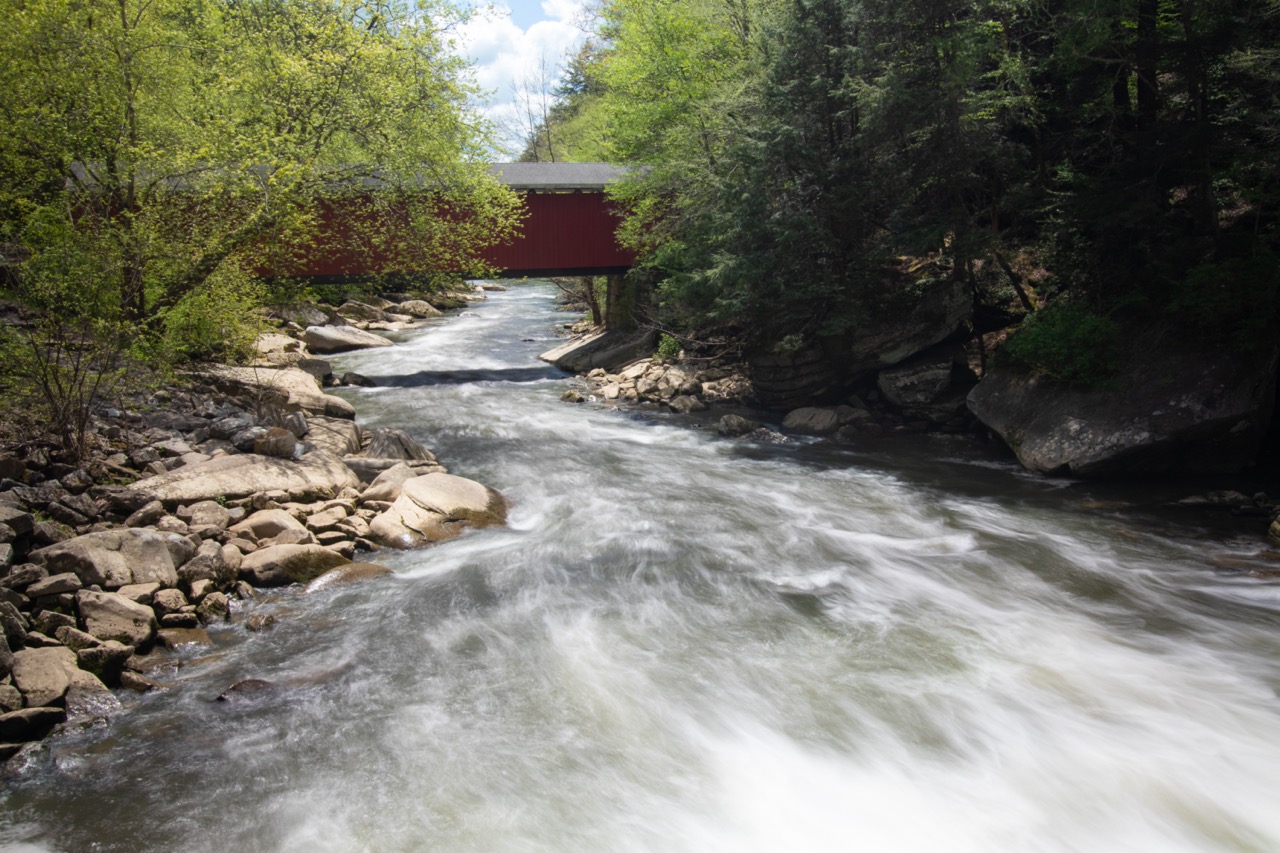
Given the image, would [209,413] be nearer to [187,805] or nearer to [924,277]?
[187,805]

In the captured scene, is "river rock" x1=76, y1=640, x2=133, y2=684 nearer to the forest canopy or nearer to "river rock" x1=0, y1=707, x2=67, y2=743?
"river rock" x1=0, y1=707, x2=67, y2=743

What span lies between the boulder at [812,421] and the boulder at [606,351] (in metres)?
5.81

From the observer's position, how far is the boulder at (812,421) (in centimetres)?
1465

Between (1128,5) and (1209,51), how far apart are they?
1346 mm

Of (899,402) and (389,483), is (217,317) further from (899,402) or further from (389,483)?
(899,402)

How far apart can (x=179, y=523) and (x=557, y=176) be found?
15.3m

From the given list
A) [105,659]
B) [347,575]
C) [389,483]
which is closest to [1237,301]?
[389,483]

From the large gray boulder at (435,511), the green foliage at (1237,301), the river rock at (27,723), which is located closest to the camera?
the river rock at (27,723)

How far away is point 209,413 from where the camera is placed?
1198cm

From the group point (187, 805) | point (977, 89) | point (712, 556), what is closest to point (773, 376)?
point (977, 89)

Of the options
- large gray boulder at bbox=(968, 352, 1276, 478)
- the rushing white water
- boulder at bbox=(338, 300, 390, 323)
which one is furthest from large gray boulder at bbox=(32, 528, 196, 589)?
boulder at bbox=(338, 300, 390, 323)

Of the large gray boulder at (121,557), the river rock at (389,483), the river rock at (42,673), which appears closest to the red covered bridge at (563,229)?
the river rock at (389,483)

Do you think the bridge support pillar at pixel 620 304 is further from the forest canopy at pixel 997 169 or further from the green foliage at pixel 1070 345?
the green foliage at pixel 1070 345

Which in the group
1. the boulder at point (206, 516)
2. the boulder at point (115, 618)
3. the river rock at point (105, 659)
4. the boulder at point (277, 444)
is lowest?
the river rock at point (105, 659)
